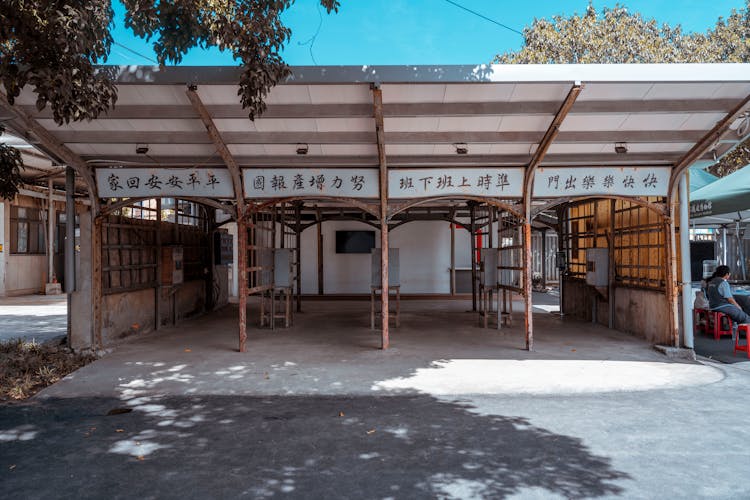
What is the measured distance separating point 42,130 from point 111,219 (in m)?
1.76

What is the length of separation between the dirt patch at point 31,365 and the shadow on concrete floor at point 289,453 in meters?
0.69

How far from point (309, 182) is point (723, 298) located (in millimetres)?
6476

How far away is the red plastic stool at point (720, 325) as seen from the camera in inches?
320

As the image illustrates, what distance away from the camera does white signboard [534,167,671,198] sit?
6.80 meters

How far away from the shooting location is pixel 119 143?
21.3 ft

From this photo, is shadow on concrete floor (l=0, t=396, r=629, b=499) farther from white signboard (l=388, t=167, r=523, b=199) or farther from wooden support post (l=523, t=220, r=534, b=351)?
white signboard (l=388, t=167, r=523, b=199)

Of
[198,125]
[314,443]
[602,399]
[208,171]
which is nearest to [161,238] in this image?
[208,171]

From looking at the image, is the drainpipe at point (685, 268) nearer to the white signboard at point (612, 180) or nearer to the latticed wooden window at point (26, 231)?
the white signboard at point (612, 180)

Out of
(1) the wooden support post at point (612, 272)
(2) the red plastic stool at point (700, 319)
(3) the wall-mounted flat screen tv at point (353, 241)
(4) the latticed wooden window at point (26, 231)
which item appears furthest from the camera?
(3) the wall-mounted flat screen tv at point (353, 241)

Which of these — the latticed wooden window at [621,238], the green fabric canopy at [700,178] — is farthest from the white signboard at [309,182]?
the green fabric canopy at [700,178]

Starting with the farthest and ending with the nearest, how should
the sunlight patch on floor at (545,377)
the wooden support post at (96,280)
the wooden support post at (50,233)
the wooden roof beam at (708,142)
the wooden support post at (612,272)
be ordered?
the wooden support post at (50,233)
the wooden support post at (612,272)
the wooden support post at (96,280)
the wooden roof beam at (708,142)
the sunlight patch on floor at (545,377)

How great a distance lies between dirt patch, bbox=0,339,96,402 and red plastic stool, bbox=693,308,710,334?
9.58m

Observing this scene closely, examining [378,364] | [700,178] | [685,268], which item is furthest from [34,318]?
[700,178]

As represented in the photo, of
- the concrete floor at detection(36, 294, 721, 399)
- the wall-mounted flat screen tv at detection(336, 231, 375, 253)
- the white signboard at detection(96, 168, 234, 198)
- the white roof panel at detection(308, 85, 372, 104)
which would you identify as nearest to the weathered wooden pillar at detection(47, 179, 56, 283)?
the wall-mounted flat screen tv at detection(336, 231, 375, 253)
